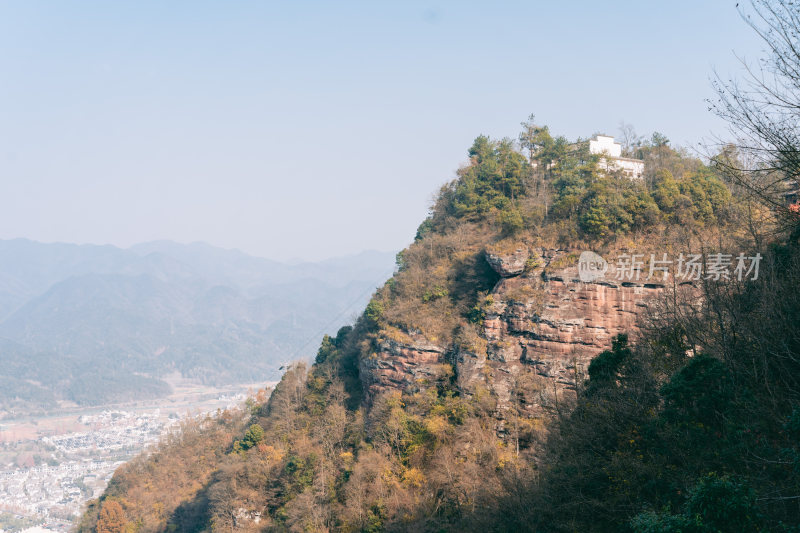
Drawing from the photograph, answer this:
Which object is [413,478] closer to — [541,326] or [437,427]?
[437,427]

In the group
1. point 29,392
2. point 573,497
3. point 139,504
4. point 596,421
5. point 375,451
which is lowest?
point 29,392

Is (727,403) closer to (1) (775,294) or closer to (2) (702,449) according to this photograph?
(2) (702,449)

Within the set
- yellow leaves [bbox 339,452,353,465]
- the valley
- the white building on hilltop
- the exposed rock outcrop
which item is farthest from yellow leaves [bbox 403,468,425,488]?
the valley

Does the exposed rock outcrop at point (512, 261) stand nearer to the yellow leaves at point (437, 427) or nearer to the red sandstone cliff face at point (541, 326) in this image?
the red sandstone cliff face at point (541, 326)

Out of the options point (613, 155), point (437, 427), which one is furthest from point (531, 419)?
point (613, 155)

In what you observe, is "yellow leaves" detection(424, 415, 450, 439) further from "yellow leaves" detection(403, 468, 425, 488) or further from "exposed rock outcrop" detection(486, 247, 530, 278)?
"exposed rock outcrop" detection(486, 247, 530, 278)

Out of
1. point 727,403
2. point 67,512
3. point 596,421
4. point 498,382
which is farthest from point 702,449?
point 67,512
